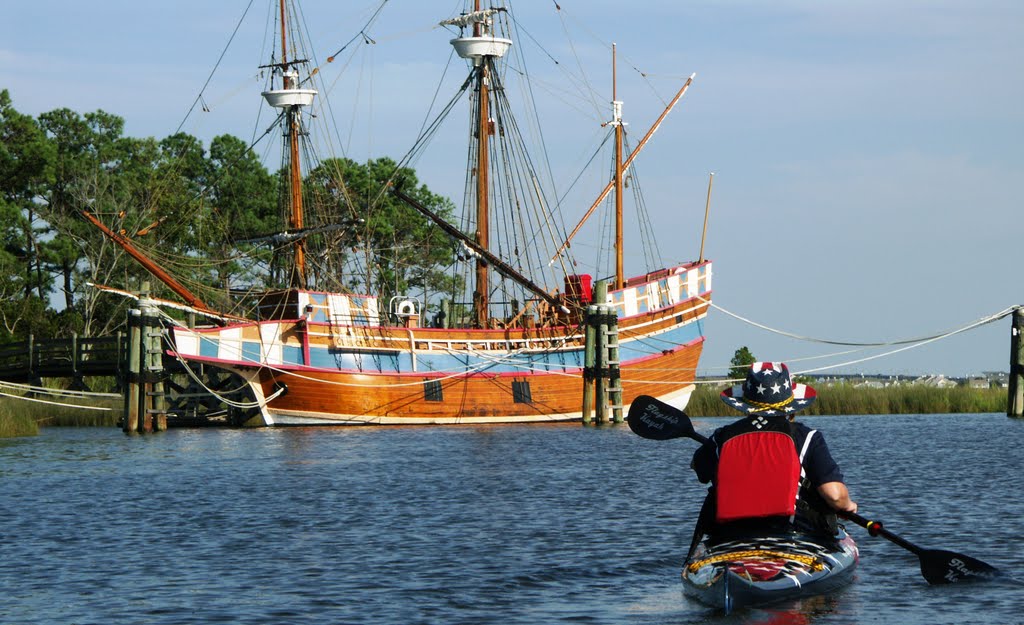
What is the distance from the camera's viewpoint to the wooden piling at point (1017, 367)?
45.4 m

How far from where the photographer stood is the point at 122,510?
2358cm

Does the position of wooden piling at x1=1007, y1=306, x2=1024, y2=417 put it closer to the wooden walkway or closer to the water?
the water

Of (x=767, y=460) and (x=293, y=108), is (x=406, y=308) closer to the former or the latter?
(x=293, y=108)

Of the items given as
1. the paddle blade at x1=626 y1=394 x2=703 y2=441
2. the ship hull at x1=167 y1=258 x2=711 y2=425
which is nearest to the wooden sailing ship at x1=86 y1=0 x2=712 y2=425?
the ship hull at x1=167 y1=258 x2=711 y2=425

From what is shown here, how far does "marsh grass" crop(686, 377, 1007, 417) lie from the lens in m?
53.1

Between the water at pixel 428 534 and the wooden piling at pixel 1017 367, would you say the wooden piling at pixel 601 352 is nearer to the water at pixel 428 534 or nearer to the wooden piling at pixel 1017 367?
the water at pixel 428 534

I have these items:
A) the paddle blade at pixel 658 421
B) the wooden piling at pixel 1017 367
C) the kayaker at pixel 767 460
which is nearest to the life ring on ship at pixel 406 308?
the wooden piling at pixel 1017 367

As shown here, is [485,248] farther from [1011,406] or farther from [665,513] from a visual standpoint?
[665,513]

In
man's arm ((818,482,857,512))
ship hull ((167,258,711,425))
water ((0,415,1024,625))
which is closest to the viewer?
man's arm ((818,482,857,512))

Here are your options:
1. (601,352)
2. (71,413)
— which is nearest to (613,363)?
(601,352)

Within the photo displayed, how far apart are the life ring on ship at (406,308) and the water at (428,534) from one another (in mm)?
14213

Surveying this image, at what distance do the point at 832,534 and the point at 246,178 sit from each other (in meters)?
70.4

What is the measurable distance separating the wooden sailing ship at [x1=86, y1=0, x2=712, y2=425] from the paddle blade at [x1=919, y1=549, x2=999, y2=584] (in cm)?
3402

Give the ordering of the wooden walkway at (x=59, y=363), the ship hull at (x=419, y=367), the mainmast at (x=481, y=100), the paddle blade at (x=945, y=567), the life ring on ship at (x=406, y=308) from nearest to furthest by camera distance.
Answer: the paddle blade at (x=945, y=567) → the ship hull at (x=419, y=367) → the life ring on ship at (x=406, y=308) → the wooden walkway at (x=59, y=363) → the mainmast at (x=481, y=100)
